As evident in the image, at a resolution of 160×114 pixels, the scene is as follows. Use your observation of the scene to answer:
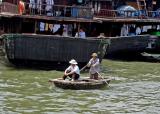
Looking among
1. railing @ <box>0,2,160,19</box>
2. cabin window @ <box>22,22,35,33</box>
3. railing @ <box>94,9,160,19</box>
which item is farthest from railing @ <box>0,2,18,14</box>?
railing @ <box>94,9,160,19</box>

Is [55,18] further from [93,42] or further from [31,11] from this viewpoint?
[93,42]

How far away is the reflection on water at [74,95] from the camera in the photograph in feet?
48.3

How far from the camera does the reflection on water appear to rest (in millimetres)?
14733

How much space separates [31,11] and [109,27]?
23.1 feet

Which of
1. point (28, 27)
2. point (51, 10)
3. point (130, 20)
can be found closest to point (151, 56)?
point (130, 20)

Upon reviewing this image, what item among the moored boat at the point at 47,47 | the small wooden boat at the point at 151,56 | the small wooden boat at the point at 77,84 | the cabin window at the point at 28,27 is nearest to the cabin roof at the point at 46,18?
the cabin window at the point at 28,27

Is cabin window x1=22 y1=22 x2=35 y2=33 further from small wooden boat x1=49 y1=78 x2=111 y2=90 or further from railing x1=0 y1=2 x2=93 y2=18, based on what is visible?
small wooden boat x1=49 y1=78 x2=111 y2=90

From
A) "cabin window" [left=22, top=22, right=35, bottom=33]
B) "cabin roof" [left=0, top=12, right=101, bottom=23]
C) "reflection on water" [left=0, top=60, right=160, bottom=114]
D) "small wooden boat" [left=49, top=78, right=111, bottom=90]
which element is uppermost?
"cabin roof" [left=0, top=12, right=101, bottom=23]

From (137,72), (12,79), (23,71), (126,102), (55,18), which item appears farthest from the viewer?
(55,18)

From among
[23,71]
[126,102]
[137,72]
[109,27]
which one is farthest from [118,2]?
[126,102]

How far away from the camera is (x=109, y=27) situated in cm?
3272

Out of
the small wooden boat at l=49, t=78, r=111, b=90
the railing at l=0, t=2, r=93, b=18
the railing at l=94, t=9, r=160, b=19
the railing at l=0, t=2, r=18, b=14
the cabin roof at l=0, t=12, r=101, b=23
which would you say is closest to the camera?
the small wooden boat at l=49, t=78, r=111, b=90

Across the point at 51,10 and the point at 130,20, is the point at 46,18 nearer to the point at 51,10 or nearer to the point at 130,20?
the point at 51,10

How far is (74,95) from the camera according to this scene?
56.1ft
